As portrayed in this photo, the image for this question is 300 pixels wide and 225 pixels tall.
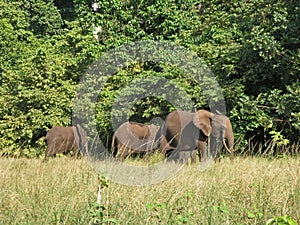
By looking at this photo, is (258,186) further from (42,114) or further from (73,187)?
(42,114)

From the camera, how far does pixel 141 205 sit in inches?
163

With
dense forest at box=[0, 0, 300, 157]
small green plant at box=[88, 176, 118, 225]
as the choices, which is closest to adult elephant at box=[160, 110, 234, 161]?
dense forest at box=[0, 0, 300, 157]

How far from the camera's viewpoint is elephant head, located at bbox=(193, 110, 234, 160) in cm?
1080

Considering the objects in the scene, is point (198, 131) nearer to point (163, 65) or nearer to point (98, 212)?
point (163, 65)

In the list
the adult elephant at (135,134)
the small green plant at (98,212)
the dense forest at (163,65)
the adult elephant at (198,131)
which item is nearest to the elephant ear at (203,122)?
the adult elephant at (198,131)

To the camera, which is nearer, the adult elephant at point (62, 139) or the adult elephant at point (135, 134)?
the adult elephant at point (135, 134)

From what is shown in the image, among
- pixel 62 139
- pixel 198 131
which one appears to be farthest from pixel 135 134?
pixel 198 131

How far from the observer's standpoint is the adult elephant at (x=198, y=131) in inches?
426

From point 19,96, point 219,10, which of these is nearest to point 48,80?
point 19,96

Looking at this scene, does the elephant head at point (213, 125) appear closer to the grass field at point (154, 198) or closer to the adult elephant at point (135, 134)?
the adult elephant at point (135, 134)

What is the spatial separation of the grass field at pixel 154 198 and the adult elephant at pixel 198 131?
5.10 metres

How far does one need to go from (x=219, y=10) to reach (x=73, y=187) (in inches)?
500

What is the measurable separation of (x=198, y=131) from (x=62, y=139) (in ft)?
15.7

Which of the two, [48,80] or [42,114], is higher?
[48,80]
